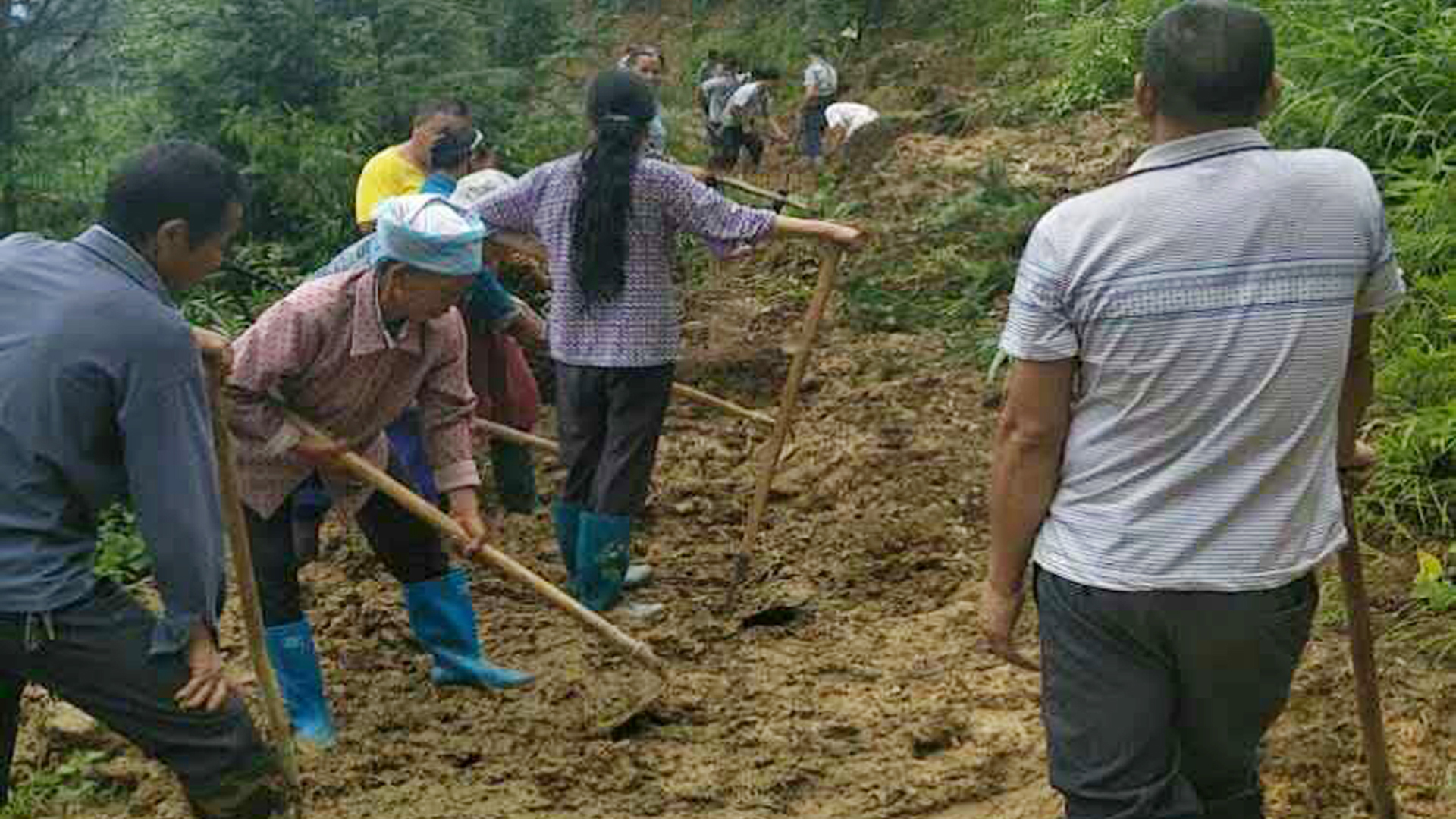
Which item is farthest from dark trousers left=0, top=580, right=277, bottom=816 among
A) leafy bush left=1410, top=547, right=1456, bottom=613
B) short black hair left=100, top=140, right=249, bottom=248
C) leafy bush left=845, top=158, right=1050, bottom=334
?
leafy bush left=845, top=158, right=1050, bottom=334

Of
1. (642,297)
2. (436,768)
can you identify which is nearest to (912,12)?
(642,297)

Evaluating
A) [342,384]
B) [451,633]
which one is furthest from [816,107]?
[342,384]

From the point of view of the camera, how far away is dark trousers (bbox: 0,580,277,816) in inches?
117

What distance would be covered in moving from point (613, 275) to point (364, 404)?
1.17 meters

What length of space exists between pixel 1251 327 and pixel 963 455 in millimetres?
4477

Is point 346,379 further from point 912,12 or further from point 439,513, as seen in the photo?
point 912,12

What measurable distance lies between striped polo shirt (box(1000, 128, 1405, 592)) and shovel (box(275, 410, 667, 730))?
7.69ft

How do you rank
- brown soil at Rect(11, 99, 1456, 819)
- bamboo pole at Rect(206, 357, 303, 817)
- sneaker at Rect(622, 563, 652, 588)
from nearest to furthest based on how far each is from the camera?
bamboo pole at Rect(206, 357, 303, 817), brown soil at Rect(11, 99, 1456, 819), sneaker at Rect(622, 563, 652, 588)

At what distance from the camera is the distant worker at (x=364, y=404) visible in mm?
4199

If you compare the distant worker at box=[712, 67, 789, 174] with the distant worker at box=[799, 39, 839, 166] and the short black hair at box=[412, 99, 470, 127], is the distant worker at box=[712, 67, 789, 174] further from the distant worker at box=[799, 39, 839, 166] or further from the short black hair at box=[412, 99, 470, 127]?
the short black hair at box=[412, 99, 470, 127]

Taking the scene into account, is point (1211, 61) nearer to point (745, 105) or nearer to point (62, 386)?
point (62, 386)

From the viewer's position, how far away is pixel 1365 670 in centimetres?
316

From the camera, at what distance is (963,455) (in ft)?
22.6

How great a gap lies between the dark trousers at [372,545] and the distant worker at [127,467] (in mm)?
1326
